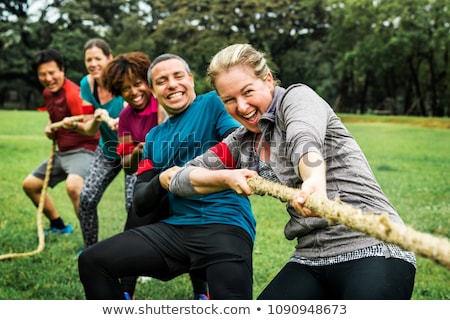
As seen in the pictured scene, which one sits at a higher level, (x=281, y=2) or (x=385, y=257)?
(x=281, y=2)

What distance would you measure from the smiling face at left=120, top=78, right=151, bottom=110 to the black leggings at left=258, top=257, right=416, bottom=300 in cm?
173

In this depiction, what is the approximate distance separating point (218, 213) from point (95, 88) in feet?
7.47

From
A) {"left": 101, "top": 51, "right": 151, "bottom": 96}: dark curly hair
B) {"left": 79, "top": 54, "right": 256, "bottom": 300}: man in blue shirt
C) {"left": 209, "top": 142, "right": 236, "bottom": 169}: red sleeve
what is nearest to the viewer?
{"left": 209, "top": 142, "right": 236, "bottom": 169}: red sleeve

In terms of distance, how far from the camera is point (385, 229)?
1467mm

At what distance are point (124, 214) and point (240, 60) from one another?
183 inches

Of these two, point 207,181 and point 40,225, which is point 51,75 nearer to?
point 40,225

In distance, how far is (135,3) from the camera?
17.4 metres

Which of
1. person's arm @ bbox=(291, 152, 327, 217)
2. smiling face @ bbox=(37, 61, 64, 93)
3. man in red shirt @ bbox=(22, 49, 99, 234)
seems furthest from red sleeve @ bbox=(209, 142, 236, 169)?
smiling face @ bbox=(37, 61, 64, 93)

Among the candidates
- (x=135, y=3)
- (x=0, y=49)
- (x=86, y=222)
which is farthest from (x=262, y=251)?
(x=0, y=49)

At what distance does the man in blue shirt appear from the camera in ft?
8.38

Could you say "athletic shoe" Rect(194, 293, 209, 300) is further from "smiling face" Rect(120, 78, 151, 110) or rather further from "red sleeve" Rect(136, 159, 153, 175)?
"smiling face" Rect(120, 78, 151, 110)

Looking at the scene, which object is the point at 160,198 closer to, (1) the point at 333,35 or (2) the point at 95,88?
(2) the point at 95,88
